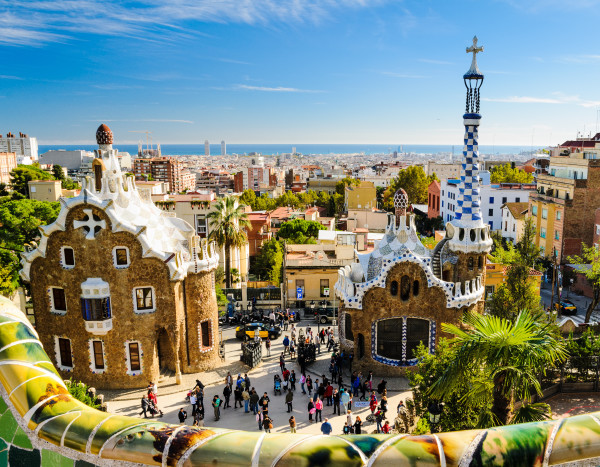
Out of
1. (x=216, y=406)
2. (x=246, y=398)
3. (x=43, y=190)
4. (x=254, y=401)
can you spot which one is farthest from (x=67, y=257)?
(x=43, y=190)

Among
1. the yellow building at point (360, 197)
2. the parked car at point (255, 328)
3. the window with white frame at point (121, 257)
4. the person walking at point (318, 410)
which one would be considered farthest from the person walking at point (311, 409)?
the yellow building at point (360, 197)

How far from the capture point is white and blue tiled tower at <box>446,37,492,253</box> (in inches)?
1041

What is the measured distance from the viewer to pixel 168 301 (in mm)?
25031

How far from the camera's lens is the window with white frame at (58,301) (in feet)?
81.6

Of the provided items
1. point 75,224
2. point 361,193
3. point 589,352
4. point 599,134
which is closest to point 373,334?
point 589,352

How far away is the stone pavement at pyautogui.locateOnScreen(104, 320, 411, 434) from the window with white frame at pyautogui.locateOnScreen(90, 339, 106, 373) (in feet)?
3.86

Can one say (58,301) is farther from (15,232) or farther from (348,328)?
(348,328)

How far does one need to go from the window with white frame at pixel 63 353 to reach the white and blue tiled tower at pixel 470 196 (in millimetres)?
21092

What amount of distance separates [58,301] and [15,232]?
1459cm

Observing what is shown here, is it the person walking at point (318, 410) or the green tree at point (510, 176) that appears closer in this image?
the person walking at point (318, 410)

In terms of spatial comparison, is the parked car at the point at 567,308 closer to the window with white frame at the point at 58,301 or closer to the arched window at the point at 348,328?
the arched window at the point at 348,328

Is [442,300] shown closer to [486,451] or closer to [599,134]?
[486,451]

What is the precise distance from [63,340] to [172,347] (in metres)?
5.55

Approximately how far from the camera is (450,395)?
13.5 meters
